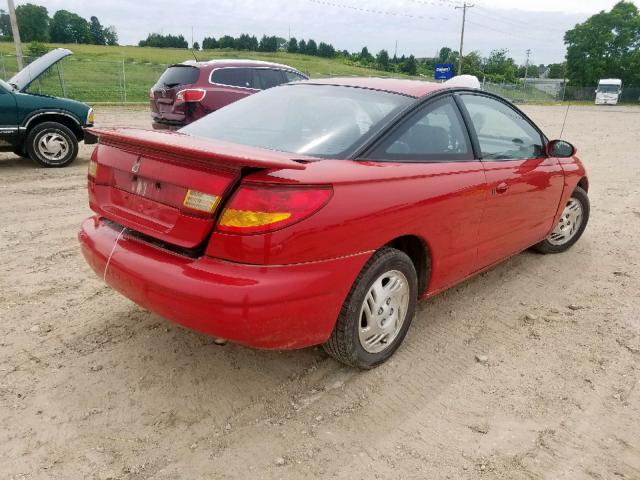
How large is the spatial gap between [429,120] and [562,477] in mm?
1942

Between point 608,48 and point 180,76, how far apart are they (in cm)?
7525

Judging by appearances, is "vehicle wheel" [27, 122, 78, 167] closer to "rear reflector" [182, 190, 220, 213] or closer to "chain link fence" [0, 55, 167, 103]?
"rear reflector" [182, 190, 220, 213]

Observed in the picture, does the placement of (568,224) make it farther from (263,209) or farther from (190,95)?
(190,95)

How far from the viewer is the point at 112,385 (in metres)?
2.65

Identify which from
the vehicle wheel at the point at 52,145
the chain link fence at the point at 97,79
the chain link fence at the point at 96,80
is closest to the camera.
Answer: the vehicle wheel at the point at 52,145

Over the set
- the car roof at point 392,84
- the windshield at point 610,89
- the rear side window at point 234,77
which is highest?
the windshield at point 610,89

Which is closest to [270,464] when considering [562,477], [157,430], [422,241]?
[157,430]

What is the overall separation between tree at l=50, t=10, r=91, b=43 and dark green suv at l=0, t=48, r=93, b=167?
89.3 m

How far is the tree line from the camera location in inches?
3162

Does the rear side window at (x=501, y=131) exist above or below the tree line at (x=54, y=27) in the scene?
below

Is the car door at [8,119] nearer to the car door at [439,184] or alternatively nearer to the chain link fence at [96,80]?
the car door at [439,184]

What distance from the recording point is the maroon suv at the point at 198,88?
886 cm

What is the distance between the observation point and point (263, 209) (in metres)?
2.15

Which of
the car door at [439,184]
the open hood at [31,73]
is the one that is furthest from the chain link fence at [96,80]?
the car door at [439,184]
